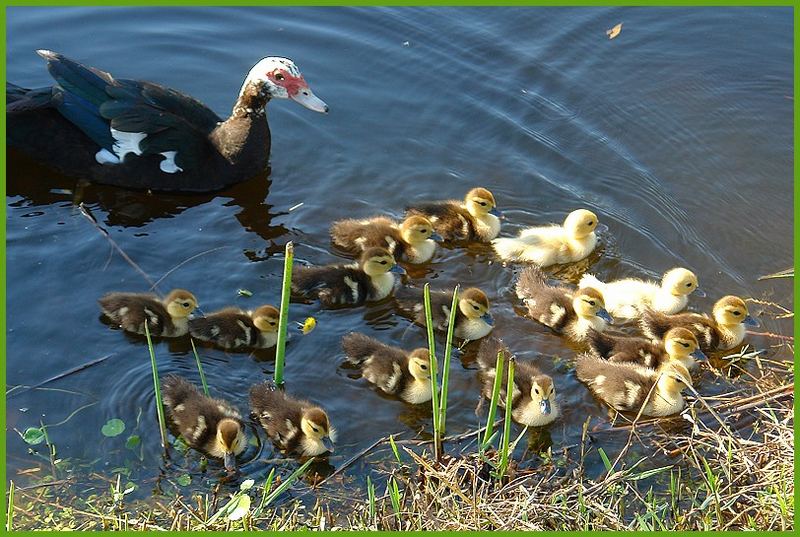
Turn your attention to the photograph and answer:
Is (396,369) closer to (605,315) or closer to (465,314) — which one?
(465,314)

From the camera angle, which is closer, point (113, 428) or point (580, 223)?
point (113, 428)

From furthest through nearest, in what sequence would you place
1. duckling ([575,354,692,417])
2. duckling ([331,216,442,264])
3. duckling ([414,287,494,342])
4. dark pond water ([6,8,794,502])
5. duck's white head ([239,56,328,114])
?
duck's white head ([239,56,328,114]), duckling ([331,216,442,264]), duckling ([414,287,494,342]), dark pond water ([6,8,794,502]), duckling ([575,354,692,417])

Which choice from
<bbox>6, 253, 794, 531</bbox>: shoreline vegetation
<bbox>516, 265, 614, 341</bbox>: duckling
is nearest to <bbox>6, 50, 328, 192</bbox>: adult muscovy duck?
<bbox>516, 265, 614, 341</bbox>: duckling

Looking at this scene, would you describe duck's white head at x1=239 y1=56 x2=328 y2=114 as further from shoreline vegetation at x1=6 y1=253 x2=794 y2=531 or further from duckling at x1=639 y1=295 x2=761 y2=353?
shoreline vegetation at x1=6 y1=253 x2=794 y2=531

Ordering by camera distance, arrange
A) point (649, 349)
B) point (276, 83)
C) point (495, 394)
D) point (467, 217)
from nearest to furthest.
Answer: point (495, 394)
point (649, 349)
point (467, 217)
point (276, 83)

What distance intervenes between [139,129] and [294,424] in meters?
2.60

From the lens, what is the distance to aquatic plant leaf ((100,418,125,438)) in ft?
15.2

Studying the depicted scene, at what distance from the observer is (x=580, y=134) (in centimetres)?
720

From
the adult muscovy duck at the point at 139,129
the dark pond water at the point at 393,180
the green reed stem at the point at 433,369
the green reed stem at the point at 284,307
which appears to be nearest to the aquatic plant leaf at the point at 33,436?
the dark pond water at the point at 393,180

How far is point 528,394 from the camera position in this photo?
4.85m

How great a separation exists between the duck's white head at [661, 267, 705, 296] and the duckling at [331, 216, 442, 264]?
135 centimetres

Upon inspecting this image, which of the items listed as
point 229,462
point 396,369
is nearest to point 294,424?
point 229,462

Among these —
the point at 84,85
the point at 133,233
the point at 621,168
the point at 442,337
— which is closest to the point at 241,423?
the point at 442,337

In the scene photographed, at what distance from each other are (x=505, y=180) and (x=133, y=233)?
2.45 metres
